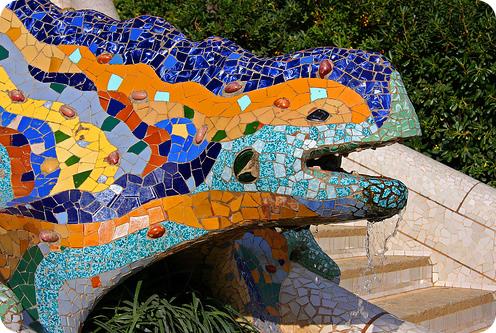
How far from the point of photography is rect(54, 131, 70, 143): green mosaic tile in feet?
13.5

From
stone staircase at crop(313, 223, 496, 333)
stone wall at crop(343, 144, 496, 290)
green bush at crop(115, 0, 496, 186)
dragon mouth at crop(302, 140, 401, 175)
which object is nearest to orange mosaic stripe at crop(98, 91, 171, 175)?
dragon mouth at crop(302, 140, 401, 175)

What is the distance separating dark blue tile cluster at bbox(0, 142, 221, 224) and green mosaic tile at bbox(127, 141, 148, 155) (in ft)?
0.39

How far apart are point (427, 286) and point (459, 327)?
24.2 inches

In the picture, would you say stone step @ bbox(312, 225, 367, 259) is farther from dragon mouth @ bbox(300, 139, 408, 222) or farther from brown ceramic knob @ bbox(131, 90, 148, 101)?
dragon mouth @ bbox(300, 139, 408, 222)

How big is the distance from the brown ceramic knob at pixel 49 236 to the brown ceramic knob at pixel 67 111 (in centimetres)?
56

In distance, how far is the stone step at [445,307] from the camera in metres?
5.94

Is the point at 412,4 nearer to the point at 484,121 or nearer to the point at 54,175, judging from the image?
the point at 484,121

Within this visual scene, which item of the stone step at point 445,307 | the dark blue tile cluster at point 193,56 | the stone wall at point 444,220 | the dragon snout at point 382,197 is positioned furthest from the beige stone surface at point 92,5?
the dragon snout at point 382,197

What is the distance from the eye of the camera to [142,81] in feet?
13.6

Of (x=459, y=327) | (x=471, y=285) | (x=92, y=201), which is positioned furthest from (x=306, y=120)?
(x=471, y=285)

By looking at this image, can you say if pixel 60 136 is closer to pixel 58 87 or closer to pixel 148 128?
pixel 58 87

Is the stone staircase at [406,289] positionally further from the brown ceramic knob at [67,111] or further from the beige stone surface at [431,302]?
the brown ceramic knob at [67,111]

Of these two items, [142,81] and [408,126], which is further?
[142,81]

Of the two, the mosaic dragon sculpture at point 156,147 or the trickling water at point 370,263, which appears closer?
the mosaic dragon sculpture at point 156,147
